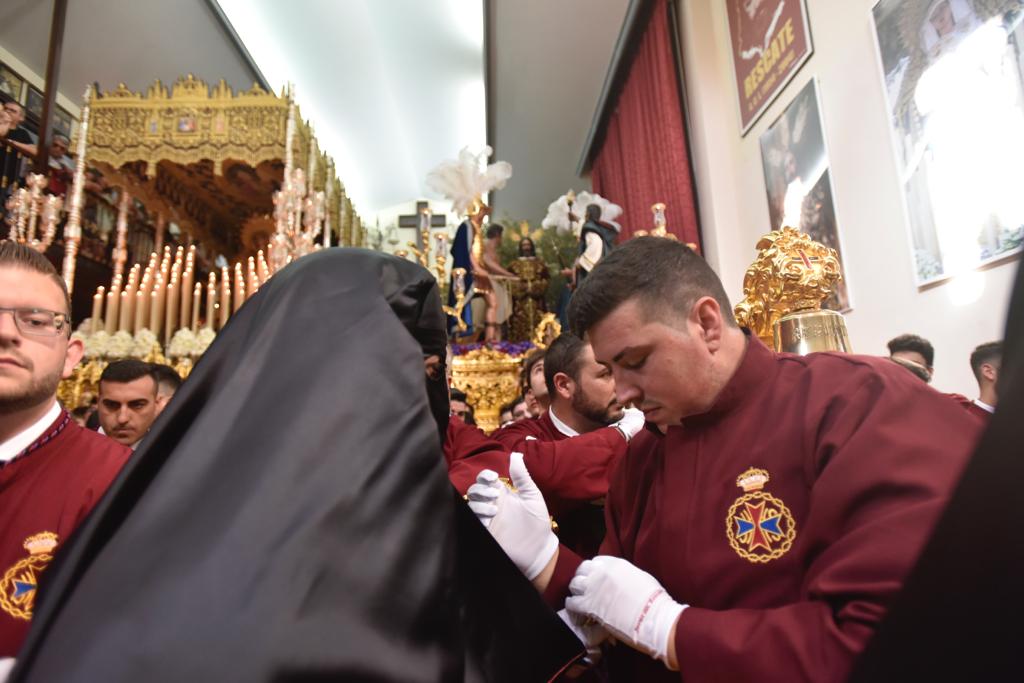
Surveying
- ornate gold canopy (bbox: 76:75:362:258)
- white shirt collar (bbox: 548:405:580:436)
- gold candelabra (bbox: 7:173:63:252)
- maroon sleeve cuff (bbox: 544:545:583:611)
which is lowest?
maroon sleeve cuff (bbox: 544:545:583:611)

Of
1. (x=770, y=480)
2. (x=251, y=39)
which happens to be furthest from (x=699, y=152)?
(x=251, y=39)

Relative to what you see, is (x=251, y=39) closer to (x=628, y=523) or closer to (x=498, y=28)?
(x=498, y=28)

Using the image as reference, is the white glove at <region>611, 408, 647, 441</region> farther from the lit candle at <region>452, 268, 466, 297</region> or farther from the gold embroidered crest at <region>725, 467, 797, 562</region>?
the lit candle at <region>452, 268, 466, 297</region>

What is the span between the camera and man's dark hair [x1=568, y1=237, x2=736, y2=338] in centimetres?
148

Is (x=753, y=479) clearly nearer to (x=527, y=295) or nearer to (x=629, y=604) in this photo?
(x=629, y=604)

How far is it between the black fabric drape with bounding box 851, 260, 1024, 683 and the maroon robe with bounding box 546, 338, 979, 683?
1.24 feet

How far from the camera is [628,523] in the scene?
5.20 feet

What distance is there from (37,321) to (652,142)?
7.93 metres

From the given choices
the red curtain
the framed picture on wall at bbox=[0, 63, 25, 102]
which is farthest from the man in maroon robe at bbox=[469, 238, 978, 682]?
the framed picture on wall at bbox=[0, 63, 25, 102]

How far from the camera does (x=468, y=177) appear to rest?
8.14 metres

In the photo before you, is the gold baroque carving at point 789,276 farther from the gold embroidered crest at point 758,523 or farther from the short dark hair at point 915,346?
the short dark hair at point 915,346

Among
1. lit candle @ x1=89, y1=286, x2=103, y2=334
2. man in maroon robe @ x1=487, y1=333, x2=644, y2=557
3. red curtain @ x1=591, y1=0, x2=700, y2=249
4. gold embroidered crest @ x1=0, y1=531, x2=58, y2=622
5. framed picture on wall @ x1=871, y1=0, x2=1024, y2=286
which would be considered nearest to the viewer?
gold embroidered crest @ x1=0, y1=531, x2=58, y2=622

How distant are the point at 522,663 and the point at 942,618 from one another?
0.86 m

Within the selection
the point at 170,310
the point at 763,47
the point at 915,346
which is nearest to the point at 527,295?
the point at 763,47
